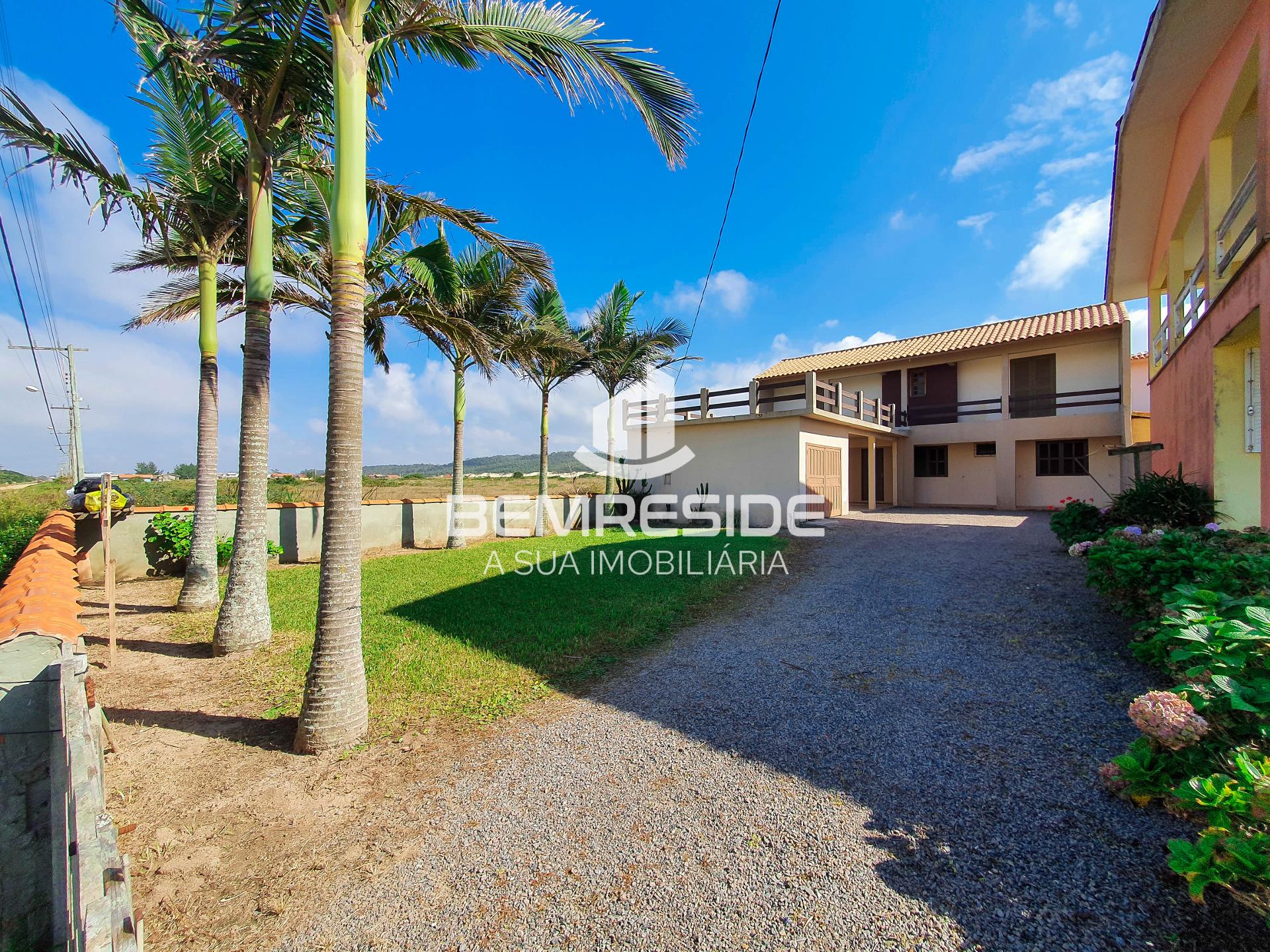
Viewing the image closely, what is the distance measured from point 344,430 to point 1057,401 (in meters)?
19.9

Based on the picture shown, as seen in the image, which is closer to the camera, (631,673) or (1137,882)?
(1137,882)

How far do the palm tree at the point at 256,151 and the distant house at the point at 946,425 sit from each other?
1108cm

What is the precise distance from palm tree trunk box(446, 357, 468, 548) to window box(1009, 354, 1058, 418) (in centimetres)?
1707

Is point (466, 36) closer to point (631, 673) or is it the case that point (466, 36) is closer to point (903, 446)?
point (631, 673)

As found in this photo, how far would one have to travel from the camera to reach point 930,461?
60.0 feet

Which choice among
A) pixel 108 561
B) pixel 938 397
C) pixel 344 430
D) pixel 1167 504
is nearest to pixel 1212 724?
pixel 344 430

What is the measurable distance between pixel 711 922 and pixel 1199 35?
31.0ft

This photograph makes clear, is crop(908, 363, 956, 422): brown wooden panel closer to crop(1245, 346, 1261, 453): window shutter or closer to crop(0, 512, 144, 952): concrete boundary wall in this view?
crop(1245, 346, 1261, 453): window shutter

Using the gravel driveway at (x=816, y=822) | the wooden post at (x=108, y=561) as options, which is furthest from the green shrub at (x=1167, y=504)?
the wooden post at (x=108, y=561)

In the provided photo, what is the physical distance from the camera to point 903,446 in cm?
1838

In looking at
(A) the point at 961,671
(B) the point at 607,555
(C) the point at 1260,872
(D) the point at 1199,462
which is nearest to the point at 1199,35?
(D) the point at 1199,462

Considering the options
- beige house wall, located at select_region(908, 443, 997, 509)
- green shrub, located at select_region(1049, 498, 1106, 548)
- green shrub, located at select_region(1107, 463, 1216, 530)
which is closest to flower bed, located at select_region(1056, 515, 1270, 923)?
green shrub, located at select_region(1107, 463, 1216, 530)

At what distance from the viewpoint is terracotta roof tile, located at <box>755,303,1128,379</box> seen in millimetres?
15750

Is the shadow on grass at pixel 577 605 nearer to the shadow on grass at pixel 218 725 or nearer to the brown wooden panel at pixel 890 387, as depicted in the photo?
the shadow on grass at pixel 218 725
